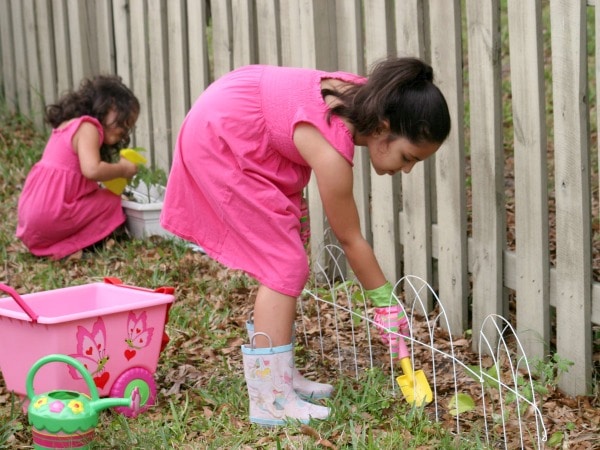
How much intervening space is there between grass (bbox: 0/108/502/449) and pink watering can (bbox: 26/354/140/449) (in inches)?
7.1

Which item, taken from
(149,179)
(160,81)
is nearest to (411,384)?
(149,179)

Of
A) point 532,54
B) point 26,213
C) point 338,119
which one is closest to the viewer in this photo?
point 338,119

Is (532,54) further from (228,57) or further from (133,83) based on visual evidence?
(133,83)

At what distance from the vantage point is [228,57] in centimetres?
520

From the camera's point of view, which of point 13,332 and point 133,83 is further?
point 133,83

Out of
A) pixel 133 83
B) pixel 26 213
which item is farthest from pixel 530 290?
pixel 133 83

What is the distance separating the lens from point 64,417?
9.27 ft

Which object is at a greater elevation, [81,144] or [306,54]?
[306,54]

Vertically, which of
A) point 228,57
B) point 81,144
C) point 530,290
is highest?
point 228,57

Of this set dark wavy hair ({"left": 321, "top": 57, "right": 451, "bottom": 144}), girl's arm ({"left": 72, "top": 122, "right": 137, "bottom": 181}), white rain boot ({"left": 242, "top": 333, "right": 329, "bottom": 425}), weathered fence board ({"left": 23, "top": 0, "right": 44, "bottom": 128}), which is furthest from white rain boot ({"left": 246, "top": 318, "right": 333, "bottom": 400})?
weathered fence board ({"left": 23, "top": 0, "right": 44, "bottom": 128})

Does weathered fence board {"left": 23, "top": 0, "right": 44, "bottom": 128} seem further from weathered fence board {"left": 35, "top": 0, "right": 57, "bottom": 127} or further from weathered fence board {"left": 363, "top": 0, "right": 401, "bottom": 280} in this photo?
weathered fence board {"left": 363, "top": 0, "right": 401, "bottom": 280}

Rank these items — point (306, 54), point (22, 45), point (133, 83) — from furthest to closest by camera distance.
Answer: point (22, 45) < point (133, 83) < point (306, 54)

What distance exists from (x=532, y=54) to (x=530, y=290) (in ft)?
2.60

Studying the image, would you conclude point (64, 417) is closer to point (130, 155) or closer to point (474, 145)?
point (474, 145)
